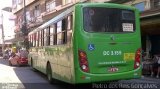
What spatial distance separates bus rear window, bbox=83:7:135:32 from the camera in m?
10.5

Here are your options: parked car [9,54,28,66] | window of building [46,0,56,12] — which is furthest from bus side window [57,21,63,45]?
window of building [46,0,56,12]

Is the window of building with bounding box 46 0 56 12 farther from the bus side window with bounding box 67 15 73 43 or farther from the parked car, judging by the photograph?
the bus side window with bounding box 67 15 73 43

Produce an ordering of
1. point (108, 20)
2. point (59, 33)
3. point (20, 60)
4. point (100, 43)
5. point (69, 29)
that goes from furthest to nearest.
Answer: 1. point (20, 60)
2. point (59, 33)
3. point (69, 29)
4. point (108, 20)
5. point (100, 43)

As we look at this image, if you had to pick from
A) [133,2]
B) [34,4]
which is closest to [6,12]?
[34,4]

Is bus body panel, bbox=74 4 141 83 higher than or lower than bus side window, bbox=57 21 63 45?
lower

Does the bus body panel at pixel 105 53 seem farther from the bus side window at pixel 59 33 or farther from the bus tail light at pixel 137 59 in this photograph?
the bus side window at pixel 59 33

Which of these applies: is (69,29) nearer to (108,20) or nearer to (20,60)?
(108,20)

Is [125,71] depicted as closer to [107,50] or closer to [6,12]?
[107,50]

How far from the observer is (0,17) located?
69.4 m

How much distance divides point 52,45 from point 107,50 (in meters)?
3.71

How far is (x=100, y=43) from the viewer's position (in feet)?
34.5

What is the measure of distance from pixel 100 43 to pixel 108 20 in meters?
0.80

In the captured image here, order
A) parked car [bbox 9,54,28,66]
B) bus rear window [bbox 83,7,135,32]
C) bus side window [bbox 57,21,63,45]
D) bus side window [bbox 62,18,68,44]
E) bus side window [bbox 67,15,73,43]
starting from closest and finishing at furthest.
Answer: bus rear window [bbox 83,7,135,32] → bus side window [bbox 67,15,73,43] → bus side window [bbox 62,18,68,44] → bus side window [bbox 57,21,63,45] → parked car [bbox 9,54,28,66]

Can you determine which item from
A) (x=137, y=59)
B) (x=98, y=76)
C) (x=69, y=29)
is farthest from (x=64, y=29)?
(x=137, y=59)
